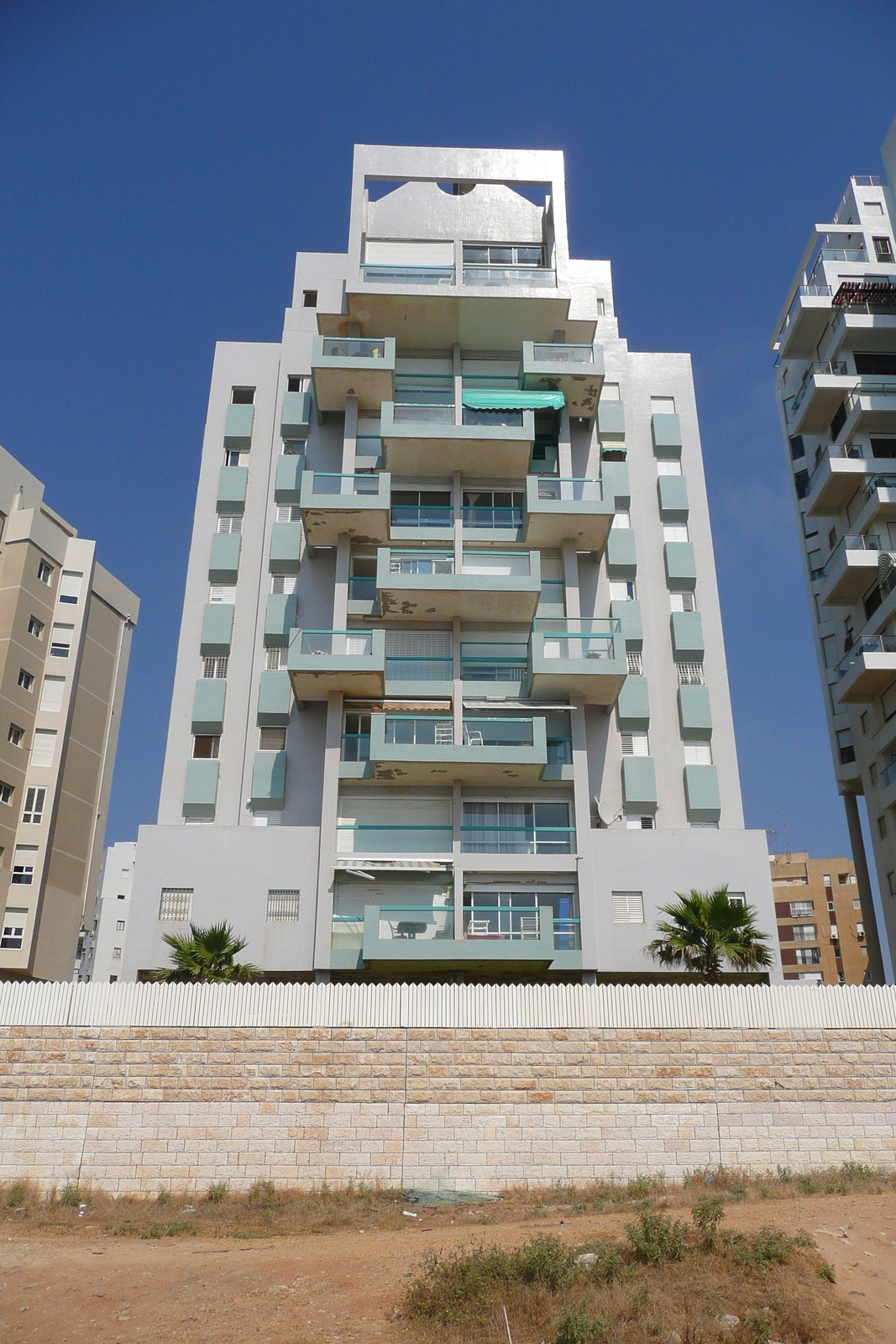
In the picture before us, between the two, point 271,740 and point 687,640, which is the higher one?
point 687,640

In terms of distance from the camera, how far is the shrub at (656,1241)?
43.2 feet

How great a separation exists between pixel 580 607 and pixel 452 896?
35.5ft

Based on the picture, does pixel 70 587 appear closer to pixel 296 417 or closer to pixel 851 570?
pixel 296 417

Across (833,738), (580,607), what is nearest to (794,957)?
(833,738)

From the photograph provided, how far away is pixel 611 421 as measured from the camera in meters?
38.3

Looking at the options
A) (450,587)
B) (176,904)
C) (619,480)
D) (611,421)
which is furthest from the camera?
(611,421)

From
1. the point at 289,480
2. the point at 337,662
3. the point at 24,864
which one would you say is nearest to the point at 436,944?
the point at 337,662

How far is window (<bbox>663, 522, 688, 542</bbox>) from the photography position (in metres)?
37.3

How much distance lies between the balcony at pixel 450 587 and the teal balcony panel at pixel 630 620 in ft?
11.3

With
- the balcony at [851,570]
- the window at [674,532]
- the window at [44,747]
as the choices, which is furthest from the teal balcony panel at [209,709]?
the balcony at [851,570]

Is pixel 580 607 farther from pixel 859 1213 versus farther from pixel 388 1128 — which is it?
pixel 859 1213

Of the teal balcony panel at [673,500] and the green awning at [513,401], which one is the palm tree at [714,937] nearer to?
the teal balcony panel at [673,500]

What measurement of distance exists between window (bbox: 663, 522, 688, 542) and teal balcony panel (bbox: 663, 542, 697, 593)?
16.0 inches

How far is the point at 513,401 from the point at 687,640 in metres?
9.74
